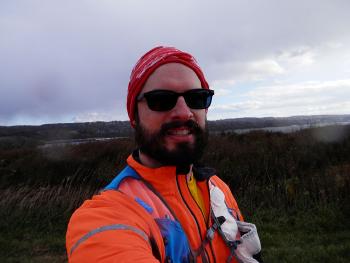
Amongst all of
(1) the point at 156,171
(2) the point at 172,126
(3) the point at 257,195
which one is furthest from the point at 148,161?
(3) the point at 257,195

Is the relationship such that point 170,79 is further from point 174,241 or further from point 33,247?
point 33,247

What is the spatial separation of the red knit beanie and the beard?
0.25 metres

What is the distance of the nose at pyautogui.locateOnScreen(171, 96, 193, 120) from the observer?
68.7 inches

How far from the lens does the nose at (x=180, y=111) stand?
1744 mm

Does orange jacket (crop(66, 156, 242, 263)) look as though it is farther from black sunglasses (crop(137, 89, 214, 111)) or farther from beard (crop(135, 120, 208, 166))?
black sunglasses (crop(137, 89, 214, 111))

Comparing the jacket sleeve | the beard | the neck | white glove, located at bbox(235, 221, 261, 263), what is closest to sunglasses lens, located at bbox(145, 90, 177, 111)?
the beard

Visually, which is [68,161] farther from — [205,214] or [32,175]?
[205,214]

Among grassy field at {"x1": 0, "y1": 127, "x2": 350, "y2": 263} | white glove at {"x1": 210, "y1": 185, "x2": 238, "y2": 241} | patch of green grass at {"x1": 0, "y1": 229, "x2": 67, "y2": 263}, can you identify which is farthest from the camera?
grassy field at {"x1": 0, "y1": 127, "x2": 350, "y2": 263}

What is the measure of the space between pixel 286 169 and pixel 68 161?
8.95 meters

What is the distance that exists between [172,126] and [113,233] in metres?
0.69

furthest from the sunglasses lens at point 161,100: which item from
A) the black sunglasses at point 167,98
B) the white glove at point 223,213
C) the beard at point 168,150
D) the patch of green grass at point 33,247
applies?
the patch of green grass at point 33,247

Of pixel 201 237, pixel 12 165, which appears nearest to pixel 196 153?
pixel 201 237

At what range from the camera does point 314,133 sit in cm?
1512

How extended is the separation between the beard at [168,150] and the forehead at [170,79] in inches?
8.8
